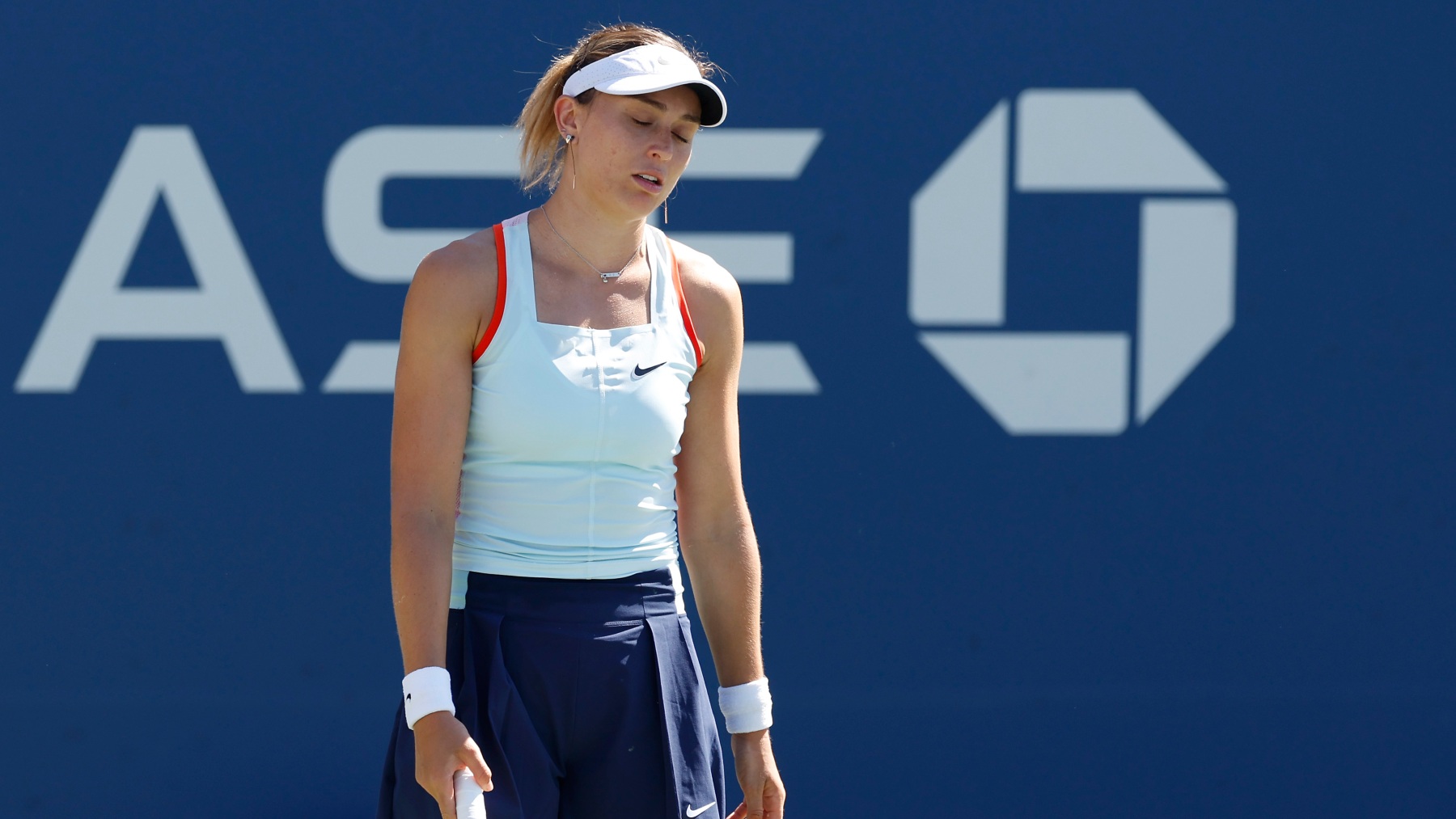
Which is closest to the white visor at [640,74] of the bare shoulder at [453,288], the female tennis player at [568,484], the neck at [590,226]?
the female tennis player at [568,484]

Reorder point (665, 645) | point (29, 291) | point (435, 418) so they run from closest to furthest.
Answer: point (435, 418)
point (665, 645)
point (29, 291)

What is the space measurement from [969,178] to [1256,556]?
0.93 m

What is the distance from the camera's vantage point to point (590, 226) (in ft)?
5.27

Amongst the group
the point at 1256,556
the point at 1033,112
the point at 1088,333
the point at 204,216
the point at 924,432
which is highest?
the point at 1033,112

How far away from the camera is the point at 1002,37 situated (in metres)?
2.77

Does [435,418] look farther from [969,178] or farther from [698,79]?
[969,178]

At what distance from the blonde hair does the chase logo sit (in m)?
1.18

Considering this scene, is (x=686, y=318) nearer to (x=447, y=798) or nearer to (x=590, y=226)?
(x=590, y=226)

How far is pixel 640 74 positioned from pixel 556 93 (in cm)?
14

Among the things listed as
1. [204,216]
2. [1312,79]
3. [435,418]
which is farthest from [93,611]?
[1312,79]

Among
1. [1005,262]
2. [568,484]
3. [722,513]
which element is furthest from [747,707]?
[1005,262]

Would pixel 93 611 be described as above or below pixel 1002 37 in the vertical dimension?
below

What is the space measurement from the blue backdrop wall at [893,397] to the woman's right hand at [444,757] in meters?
1.36

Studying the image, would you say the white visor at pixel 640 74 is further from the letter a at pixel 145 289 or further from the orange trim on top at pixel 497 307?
the letter a at pixel 145 289
